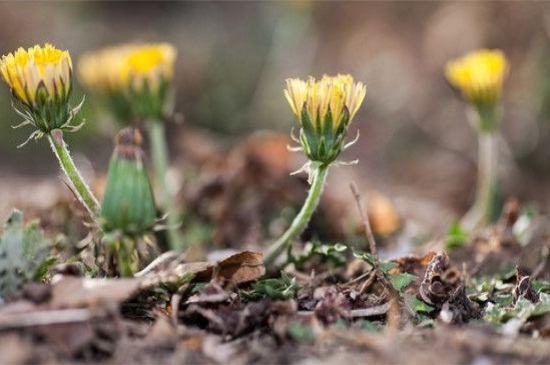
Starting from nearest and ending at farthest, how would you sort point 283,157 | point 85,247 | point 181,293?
point 181,293
point 85,247
point 283,157

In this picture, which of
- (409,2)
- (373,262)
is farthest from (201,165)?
(409,2)

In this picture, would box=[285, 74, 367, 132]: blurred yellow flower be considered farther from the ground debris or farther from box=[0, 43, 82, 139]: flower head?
box=[0, 43, 82, 139]: flower head

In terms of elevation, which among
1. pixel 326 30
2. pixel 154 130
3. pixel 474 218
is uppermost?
pixel 326 30

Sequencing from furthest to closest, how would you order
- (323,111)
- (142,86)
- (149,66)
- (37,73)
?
(142,86) → (149,66) → (323,111) → (37,73)

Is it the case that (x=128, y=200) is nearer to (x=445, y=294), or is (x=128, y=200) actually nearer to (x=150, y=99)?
(x=445, y=294)

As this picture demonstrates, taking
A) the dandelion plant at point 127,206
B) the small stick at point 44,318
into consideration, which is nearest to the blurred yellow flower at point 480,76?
the dandelion plant at point 127,206

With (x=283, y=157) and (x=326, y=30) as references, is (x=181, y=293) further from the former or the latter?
(x=326, y=30)

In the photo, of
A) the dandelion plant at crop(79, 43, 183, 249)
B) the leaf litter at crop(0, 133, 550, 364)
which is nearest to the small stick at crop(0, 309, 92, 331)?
the leaf litter at crop(0, 133, 550, 364)

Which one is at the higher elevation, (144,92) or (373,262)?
(144,92)

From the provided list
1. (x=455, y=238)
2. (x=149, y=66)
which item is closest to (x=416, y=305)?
(x=455, y=238)
